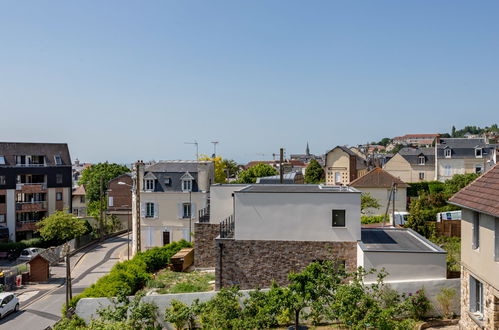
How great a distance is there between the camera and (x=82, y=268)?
39.2m

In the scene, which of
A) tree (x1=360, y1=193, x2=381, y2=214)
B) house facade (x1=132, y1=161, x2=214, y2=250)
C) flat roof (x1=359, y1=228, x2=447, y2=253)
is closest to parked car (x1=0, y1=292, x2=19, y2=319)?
house facade (x1=132, y1=161, x2=214, y2=250)

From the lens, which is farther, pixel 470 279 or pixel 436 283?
pixel 436 283

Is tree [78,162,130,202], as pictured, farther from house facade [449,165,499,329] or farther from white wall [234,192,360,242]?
house facade [449,165,499,329]

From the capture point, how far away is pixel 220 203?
28.3 meters

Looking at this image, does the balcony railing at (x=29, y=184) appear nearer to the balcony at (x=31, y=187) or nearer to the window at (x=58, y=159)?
the balcony at (x=31, y=187)

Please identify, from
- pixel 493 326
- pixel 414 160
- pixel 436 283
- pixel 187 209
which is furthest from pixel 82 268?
pixel 414 160

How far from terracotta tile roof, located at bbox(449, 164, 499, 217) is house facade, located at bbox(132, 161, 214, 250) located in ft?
91.6

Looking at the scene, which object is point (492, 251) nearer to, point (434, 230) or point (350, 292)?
point (350, 292)

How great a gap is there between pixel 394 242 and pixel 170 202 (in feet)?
79.0

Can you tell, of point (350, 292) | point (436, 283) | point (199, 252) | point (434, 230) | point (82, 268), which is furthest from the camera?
point (82, 268)

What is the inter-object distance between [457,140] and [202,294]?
59390mm

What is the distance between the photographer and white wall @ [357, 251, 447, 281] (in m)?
18.3

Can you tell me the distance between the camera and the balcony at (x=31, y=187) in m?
50.4

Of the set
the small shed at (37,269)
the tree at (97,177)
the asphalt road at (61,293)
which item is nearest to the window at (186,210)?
the asphalt road at (61,293)
